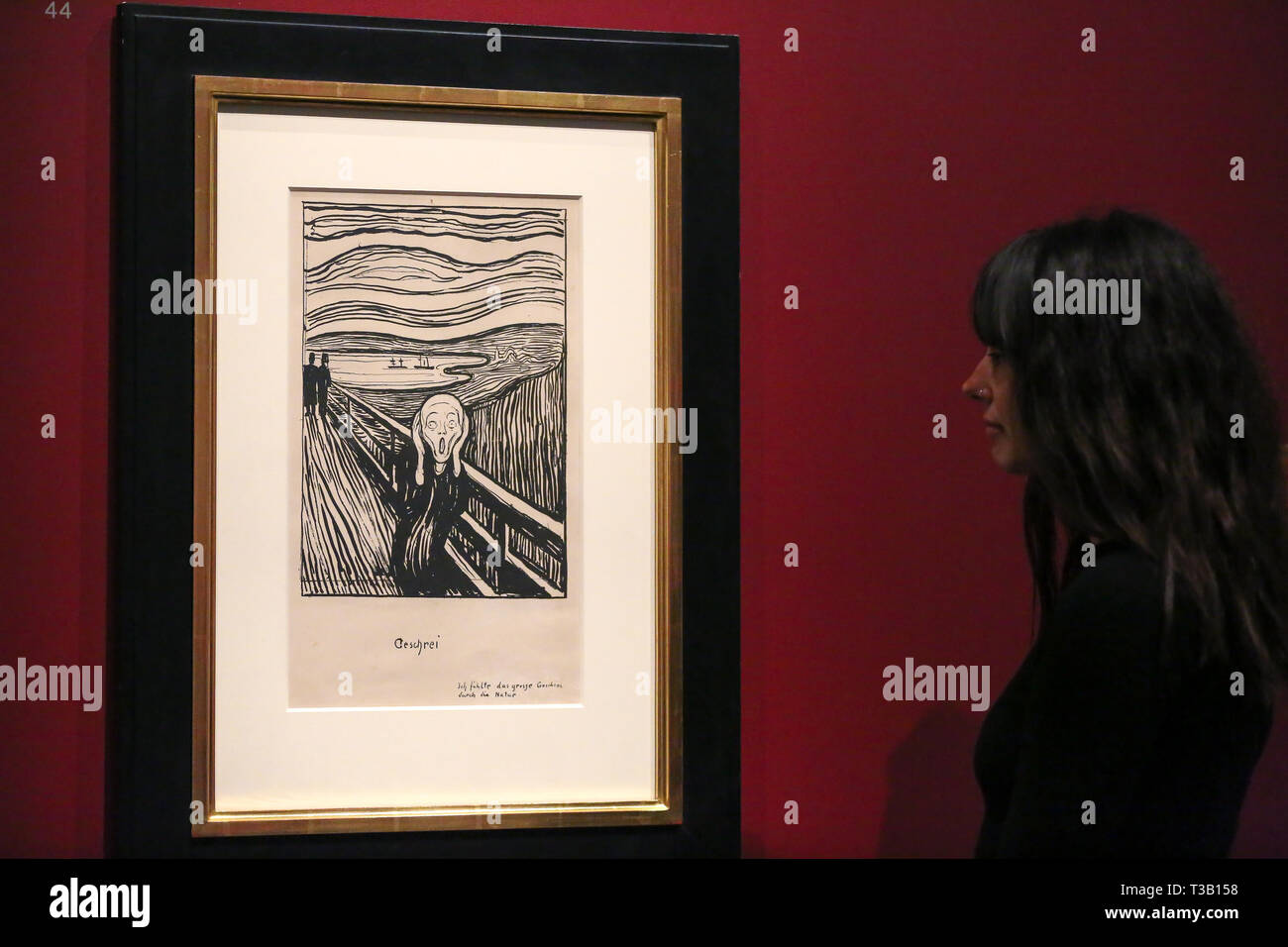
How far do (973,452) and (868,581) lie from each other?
21cm

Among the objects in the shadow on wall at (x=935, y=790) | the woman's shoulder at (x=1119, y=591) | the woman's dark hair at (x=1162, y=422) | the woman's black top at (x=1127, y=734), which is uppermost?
the woman's dark hair at (x=1162, y=422)

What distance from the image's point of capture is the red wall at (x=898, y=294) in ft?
4.36

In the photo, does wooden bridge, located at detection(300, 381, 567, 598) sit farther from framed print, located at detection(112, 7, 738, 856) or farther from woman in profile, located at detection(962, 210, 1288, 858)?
woman in profile, located at detection(962, 210, 1288, 858)

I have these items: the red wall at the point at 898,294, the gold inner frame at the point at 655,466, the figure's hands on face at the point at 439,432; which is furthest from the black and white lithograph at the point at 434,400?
the red wall at the point at 898,294

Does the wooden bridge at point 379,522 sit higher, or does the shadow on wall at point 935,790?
the wooden bridge at point 379,522

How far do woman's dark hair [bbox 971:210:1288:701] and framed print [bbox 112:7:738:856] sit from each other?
42cm

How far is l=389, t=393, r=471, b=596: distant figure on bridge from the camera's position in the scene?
4.13 feet

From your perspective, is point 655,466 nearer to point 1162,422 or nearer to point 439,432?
point 439,432

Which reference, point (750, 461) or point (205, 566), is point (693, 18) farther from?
point (205, 566)

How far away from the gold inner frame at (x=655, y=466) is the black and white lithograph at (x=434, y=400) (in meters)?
0.11

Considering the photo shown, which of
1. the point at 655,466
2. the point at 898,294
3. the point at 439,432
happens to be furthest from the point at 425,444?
the point at 898,294

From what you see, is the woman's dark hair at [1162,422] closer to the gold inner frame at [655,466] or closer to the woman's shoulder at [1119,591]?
the woman's shoulder at [1119,591]

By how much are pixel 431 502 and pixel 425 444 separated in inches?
2.7

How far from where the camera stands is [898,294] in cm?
136
